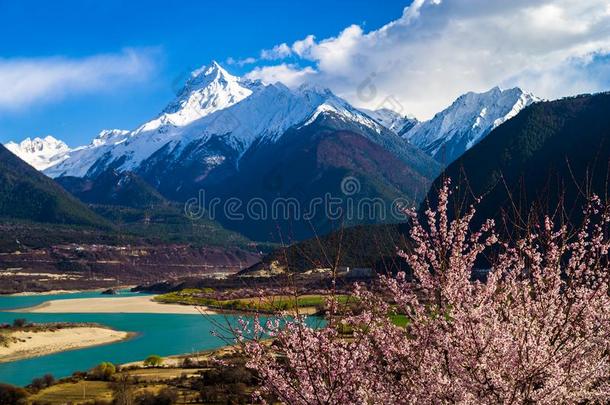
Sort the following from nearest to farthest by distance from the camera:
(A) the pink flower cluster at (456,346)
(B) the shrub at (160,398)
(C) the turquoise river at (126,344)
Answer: (A) the pink flower cluster at (456,346) → (B) the shrub at (160,398) → (C) the turquoise river at (126,344)

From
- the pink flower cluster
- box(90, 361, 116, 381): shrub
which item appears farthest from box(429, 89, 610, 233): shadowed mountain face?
the pink flower cluster

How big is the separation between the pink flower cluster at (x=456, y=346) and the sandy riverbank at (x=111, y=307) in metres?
106

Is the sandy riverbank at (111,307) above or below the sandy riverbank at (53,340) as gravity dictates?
below

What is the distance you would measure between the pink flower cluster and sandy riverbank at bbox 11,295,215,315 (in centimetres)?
10596

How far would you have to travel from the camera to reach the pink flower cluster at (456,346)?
825 cm

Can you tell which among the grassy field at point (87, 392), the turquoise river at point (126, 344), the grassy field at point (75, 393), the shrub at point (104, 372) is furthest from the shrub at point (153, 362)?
the grassy field at point (75, 393)

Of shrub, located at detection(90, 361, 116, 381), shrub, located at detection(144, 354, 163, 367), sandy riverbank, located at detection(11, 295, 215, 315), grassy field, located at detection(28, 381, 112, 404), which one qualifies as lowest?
sandy riverbank, located at detection(11, 295, 215, 315)

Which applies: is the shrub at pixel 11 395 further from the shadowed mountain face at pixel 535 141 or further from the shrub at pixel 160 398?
the shadowed mountain face at pixel 535 141

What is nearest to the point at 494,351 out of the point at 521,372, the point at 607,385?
the point at 521,372

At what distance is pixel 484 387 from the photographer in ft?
26.6

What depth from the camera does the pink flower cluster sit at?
8.25 metres

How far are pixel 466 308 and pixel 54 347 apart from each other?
71631 mm

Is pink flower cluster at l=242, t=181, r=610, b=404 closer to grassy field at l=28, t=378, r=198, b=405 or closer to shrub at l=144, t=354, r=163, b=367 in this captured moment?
grassy field at l=28, t=378, r=198, b=405

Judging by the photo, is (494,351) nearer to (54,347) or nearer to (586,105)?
(54,347)
